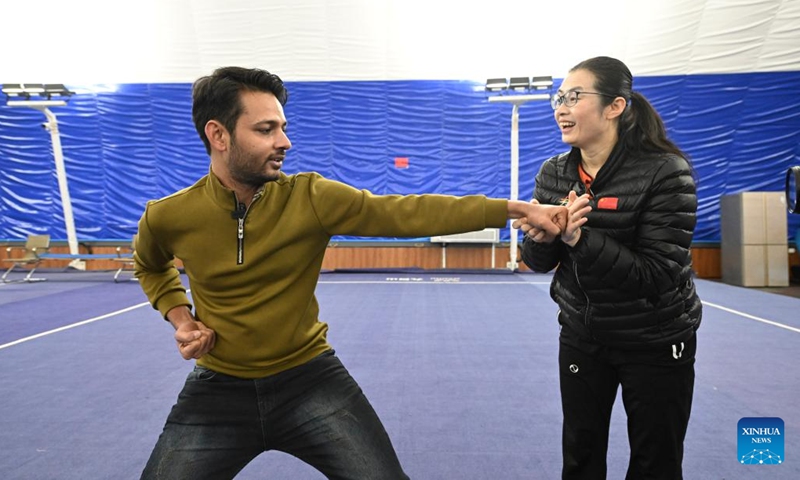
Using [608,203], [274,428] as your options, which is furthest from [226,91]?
[608,203]

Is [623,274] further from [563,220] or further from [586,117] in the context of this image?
[586,117]

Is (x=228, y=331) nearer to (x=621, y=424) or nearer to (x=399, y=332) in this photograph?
(x=621, y=424)

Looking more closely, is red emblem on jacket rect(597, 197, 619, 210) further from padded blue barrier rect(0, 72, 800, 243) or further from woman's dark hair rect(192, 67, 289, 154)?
padded blue barrier rect(0, 72, 800, 243)

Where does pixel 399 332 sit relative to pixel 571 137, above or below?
below

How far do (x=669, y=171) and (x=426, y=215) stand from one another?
33.8 inches

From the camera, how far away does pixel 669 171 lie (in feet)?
5.98

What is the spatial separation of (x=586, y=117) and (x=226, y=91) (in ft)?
4.29

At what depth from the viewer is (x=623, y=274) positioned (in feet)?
5.82

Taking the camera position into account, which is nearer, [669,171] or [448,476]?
[669,171]

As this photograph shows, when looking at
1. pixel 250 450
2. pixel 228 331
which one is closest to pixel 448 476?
pixel 250 450

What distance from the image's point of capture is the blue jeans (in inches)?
66.6

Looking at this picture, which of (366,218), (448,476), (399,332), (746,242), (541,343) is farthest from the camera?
Answer: (746,242)

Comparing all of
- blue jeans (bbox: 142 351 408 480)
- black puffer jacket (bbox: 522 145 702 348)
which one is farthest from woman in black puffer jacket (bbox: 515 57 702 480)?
blue jeans (bbox: 142 351 408 480)

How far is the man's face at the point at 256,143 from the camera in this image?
1.81m
